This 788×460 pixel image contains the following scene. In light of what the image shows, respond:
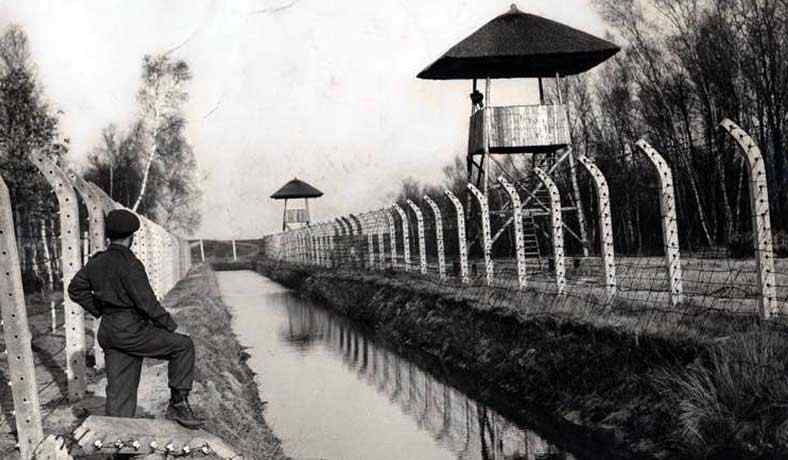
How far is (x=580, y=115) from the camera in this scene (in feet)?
157

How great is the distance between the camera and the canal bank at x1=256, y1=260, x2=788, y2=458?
702cm

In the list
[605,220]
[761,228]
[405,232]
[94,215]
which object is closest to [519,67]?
[405,232]

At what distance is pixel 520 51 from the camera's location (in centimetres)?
2112

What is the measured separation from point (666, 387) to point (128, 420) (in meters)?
4.58

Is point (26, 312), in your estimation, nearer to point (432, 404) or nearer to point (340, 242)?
point (432, 404)

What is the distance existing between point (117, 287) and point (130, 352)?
1.45 ft

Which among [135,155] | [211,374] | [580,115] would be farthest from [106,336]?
[580,115]

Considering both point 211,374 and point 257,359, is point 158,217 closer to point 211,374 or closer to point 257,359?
point 257,359

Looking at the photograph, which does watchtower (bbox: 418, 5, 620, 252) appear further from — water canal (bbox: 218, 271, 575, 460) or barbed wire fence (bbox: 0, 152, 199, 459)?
barbed wire fence (bbox: 0, 152, 199, 459)

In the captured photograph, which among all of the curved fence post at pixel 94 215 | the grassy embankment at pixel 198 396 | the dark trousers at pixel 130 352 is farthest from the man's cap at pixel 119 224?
the curved fence post at pixel 94 215

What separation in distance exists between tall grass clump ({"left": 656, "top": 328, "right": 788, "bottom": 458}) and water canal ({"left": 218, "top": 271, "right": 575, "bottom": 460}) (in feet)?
4.72

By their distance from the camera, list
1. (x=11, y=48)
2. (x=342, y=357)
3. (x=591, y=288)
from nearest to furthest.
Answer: (x=591, y=288), (x=342, y=357), (x=11, y=48)

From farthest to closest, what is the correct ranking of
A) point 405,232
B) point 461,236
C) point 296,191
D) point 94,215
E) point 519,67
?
point 296,191 < point 519,67 < point 405,232 < point 461,236 < point 94,215

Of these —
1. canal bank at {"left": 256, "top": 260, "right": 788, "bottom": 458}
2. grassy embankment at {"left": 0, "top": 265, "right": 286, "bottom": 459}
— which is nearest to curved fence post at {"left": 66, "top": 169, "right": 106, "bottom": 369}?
grassy embankment at {"left": 0, "top": 265, "right": 286, "bottom": 459}
